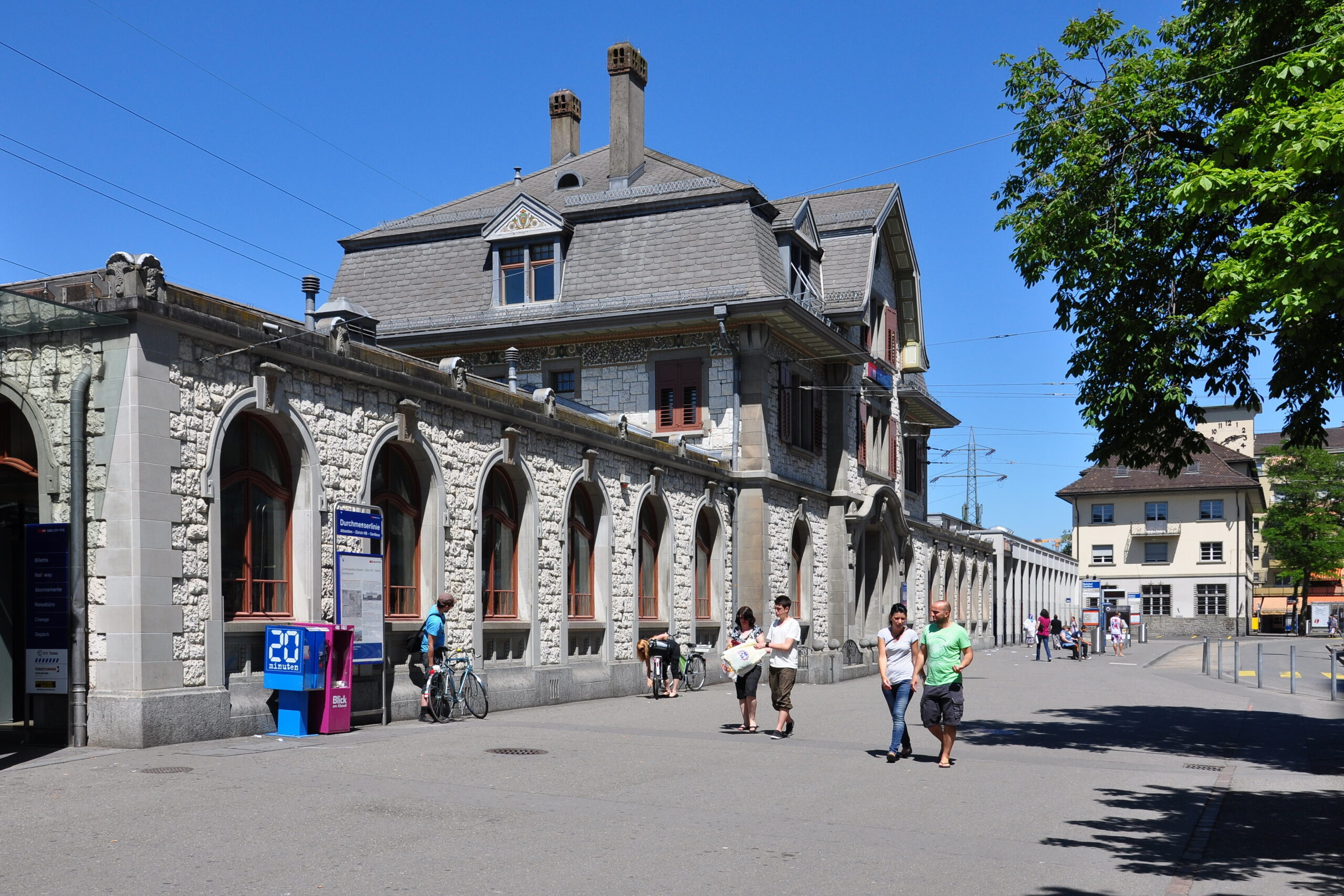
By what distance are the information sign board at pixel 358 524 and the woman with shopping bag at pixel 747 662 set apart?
A: 453 centimetres

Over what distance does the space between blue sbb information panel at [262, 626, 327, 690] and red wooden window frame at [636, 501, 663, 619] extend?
11.3m

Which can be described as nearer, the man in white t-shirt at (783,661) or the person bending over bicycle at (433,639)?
the man in white t-shirt at (783,661)

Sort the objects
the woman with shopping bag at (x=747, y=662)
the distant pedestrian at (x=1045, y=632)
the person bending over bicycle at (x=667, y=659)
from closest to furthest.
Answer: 1. the woman with shopping bag at (x=747, y=662)
2. the person bending over bicycle at (x=667, y=659)
3. the distant pedestrian at (x=1045, y=632)

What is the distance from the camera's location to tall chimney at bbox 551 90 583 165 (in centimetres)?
3722

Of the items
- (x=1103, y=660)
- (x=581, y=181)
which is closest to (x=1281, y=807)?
(x=581, y=181)

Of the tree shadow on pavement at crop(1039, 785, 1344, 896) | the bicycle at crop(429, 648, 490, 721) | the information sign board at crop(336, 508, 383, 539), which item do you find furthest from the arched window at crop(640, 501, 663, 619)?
the tree shadow on pavement at crop(1039, 785, 1344, 896)

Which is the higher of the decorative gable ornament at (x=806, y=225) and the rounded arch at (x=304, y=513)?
the decorative gable ornament at (x=806, y=225)

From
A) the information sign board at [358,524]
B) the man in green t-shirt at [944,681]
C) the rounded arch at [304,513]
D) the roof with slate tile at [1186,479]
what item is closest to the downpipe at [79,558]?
the rounded arch at [304,513]

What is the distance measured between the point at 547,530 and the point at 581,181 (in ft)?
45.7

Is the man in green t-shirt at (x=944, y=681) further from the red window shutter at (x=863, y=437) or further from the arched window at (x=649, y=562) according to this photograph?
the red window shutter at (x=863, y=437)

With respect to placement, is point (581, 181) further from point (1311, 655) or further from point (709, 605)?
point (1311, 655)

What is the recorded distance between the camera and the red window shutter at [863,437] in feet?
117

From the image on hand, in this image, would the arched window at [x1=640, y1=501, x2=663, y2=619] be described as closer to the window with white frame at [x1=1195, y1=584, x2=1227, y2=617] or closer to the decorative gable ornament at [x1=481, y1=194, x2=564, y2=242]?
the decorative gable ornament at [x1=481, y1=194, x2=564, y2=242]

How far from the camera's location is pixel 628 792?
11.0 meters
